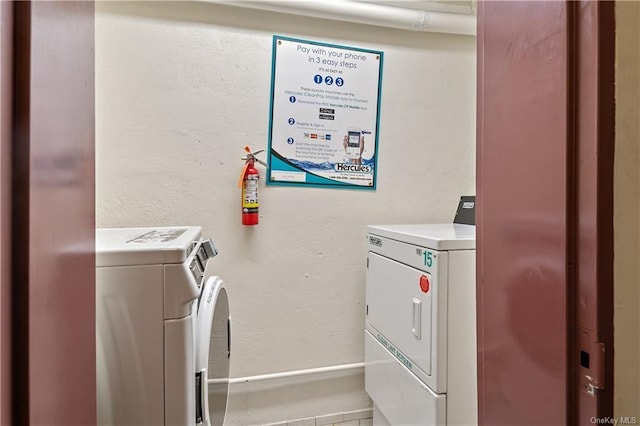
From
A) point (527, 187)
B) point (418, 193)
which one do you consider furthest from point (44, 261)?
point (418, 193)

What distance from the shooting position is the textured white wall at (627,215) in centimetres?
48

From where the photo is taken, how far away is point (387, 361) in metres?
1.54

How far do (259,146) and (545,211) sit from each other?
1.44 m

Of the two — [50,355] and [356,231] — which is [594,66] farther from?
[356,231]

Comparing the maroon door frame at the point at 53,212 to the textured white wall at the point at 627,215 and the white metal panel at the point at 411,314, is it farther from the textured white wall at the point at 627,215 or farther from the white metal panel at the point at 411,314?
the white metal panel at the point at 411,314

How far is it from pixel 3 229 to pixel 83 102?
1.01 ft

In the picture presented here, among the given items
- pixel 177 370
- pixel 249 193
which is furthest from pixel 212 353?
pixel 249 193

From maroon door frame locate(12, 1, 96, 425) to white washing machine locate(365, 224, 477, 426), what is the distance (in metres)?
0.98

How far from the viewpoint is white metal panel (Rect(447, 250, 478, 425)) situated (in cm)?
120

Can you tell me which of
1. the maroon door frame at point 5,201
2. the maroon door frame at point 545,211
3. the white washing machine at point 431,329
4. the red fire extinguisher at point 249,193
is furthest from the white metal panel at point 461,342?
the maroon door frame at point 5,201

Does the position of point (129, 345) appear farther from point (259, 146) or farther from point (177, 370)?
point (259, 146)

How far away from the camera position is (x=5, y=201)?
1.49 feet

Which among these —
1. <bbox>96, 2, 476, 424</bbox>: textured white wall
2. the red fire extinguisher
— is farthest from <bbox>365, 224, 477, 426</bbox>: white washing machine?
the red fire extinguisher

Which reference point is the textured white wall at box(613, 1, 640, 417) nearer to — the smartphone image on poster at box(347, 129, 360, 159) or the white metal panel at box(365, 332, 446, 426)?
the white metal panel at box(365, 332, 446, 426)
